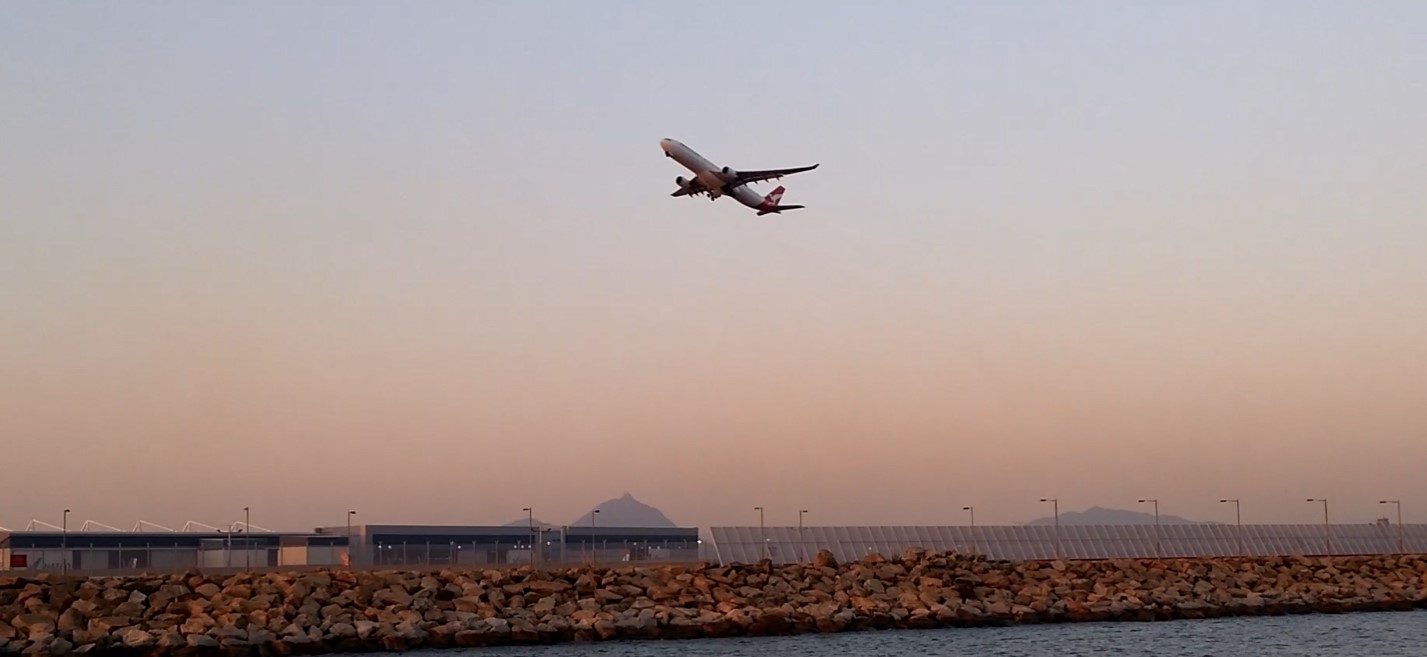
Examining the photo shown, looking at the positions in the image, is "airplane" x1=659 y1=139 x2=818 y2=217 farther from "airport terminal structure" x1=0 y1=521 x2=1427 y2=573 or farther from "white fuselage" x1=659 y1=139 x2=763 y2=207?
Result: "airport terminal structure" x1=0 y1=521 x2=1427 y2=573

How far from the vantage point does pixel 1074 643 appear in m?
61.6

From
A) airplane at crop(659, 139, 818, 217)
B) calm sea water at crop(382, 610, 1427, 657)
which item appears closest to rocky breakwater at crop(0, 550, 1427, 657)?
calm sea water at crop(382, 610, 1427, 657)

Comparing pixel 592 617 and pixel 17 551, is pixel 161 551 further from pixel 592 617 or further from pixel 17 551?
pixel 592 617

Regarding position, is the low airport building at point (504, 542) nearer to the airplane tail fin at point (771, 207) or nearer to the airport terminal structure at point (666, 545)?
the airport terminal structure at point (666, 545)

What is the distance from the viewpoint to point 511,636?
60.0m

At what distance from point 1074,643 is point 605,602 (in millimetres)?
18760

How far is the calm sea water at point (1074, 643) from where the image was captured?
2265 inches

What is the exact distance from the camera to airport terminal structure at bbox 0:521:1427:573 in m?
85.9

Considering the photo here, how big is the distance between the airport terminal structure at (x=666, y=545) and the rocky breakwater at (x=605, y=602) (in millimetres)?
8972

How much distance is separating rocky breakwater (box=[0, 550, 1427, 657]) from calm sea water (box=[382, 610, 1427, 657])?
120 centimetres

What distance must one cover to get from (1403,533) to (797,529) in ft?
153

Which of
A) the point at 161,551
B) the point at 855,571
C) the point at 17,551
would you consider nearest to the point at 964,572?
the point at 855,571

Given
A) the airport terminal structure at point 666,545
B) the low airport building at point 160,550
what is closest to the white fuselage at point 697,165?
the airport terminal structure at point 666,545

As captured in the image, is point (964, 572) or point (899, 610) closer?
point (899, 610)
